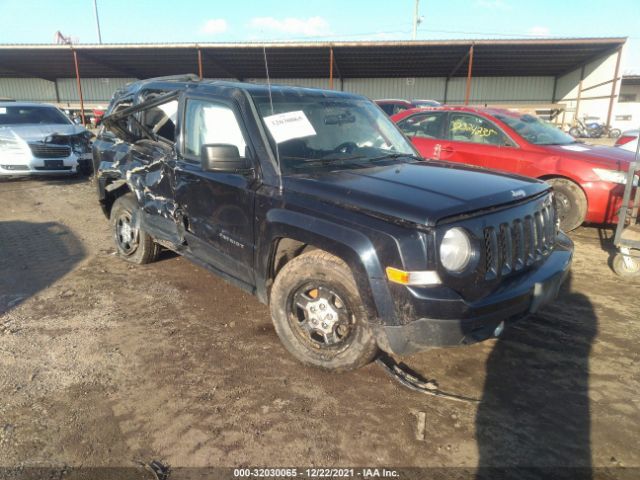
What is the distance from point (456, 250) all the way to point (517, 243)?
0.56 m

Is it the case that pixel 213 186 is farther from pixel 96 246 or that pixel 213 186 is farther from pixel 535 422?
pixel 96 246

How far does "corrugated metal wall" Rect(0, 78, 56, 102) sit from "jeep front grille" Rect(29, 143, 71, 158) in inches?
1193

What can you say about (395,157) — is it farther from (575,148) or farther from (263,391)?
(575,148)

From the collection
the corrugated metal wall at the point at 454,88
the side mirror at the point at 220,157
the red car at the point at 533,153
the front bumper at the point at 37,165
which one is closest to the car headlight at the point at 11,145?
the front bumper at the point at 37,165

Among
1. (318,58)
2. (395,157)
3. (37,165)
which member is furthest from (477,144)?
(318,58)

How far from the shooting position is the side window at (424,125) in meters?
7.14

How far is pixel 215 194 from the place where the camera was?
347cm

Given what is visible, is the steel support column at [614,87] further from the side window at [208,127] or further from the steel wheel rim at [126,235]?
the steel wheel rim at [126,235]

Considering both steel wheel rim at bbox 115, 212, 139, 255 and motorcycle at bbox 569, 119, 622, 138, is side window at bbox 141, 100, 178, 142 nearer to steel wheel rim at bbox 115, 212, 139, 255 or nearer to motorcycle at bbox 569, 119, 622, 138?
steel wheel rim at bbox 115, 212, 139, 255

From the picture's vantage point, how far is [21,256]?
5336mm

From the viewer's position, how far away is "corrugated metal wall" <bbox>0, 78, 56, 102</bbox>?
3456 cm

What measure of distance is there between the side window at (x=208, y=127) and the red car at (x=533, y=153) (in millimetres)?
4231

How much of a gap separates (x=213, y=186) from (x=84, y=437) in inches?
74.0

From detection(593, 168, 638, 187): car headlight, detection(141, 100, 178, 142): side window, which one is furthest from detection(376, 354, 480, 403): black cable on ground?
detection(593, 168, 638, 187): car headlight
